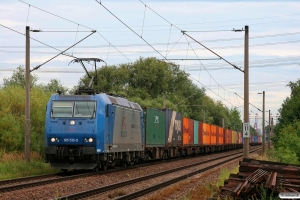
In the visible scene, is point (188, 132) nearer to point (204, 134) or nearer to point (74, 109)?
point (204, 134)

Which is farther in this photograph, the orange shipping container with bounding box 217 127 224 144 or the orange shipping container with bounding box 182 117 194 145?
the orange shipping container with bounding box 217 127 224 144

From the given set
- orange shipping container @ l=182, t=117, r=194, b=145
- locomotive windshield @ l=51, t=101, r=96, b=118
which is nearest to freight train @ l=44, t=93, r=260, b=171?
locomotive windshield @ l=51, t=101, r=96, b=118

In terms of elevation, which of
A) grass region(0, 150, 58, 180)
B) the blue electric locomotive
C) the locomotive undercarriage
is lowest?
grass region(0, 150, 58, 180)

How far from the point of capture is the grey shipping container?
3853cm

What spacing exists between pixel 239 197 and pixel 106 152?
455 inches

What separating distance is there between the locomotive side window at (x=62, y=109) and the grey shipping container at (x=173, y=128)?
14.7 metres

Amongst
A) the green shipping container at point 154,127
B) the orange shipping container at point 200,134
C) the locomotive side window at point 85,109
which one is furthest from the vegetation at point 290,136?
the locomotive side window at point 85,109

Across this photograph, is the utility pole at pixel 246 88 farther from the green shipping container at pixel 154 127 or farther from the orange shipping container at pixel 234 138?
the orange shipping container at pixel 234 138

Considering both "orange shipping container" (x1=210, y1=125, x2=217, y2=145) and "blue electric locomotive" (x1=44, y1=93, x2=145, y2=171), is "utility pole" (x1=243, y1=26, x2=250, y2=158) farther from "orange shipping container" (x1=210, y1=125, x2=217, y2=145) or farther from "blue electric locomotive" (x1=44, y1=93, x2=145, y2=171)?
"orange shipping container" (x1=210, y1=125, x2=217, y2=145)

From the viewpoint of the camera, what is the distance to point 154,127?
114ft

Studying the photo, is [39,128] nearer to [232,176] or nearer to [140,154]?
[140,154]

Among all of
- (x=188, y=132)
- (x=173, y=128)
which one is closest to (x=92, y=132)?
(x=173, y=128)

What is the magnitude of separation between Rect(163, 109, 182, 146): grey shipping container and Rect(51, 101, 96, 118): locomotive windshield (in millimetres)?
14649

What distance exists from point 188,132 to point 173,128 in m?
6.51
